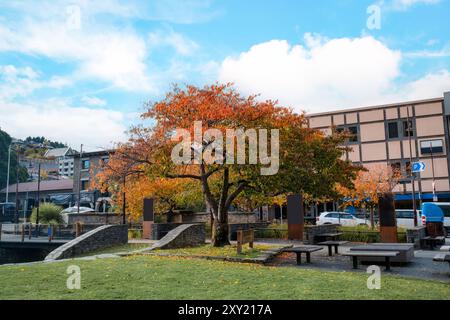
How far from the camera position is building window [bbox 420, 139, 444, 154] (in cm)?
4059

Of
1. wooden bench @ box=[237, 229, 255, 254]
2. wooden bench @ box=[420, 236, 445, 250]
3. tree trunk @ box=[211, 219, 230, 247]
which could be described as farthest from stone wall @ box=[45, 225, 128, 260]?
wooden bench @ box=[420, 236, 445, 250]

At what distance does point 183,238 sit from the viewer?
711 inches

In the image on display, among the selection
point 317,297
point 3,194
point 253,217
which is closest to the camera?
point 317,297

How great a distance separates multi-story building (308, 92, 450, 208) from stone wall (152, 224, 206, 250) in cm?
2420

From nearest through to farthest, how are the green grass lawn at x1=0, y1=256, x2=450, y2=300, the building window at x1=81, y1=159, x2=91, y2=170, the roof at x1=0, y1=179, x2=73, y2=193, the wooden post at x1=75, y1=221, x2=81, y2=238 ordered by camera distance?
the green grass lawn at x1=0, y1=256, x2=450, y2=300, the wooden post at x1=75, y1=221, x2=81, y2=238, the building window at x1=81, y1=159, x2=91, y2=170, the roof at x1=0, y1=179, x2=73, y2=193

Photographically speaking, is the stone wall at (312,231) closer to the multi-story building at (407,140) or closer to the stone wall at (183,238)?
the stone wall at (183,238)

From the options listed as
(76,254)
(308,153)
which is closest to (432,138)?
(308,153)

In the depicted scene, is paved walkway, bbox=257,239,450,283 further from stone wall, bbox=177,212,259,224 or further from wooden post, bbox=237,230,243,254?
stone wall, bbox=177,212,259,224

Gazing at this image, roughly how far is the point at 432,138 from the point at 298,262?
33839mm

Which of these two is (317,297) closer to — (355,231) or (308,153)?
(308,153)

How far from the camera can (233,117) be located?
1480 centimetres

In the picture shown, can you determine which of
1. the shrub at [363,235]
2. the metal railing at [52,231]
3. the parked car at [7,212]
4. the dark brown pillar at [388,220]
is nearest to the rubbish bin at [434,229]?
the shrub at [363,235]

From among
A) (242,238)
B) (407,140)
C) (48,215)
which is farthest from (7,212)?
(407,140)

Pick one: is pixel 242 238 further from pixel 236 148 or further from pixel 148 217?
pixel 148 217
